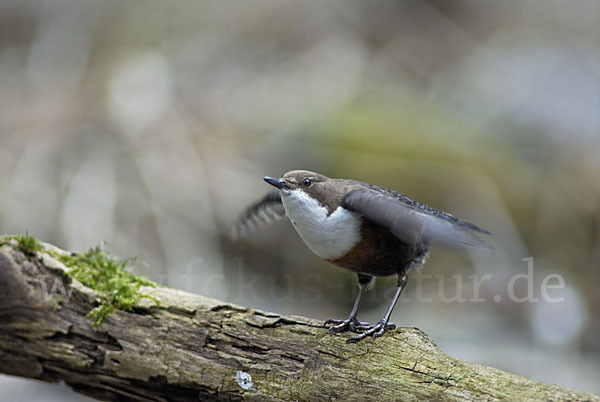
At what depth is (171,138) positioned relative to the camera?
7340 mm

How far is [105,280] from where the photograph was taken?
3416mm

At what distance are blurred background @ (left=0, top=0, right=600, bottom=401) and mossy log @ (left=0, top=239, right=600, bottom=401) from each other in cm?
278

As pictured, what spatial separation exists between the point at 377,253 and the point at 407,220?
0.47m

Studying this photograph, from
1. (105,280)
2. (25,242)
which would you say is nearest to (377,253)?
(105,280)

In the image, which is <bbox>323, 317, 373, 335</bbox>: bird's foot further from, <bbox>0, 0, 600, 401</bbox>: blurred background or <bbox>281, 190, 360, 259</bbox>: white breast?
<bbox>0, 0, 600, 401</bbox>: blurred background

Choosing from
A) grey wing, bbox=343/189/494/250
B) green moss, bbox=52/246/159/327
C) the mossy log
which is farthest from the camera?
green moss, bbox=52/246/159/327

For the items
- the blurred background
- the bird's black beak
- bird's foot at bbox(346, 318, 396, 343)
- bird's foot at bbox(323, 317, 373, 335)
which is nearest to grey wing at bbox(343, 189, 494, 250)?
the bird's black beak

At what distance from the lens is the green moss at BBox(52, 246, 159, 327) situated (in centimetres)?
324

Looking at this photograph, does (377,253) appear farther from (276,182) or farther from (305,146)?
(305,146)

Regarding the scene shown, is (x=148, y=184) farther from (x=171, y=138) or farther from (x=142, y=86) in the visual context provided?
(x=142, y=86)

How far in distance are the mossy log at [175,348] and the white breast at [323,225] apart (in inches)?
16.3

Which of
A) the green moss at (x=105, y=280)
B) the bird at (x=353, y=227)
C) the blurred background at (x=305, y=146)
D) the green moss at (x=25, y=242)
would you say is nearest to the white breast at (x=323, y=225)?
the bird at (x=353, y=227)

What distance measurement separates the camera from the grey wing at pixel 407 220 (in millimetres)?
2749

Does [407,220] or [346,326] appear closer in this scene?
[407,220]
